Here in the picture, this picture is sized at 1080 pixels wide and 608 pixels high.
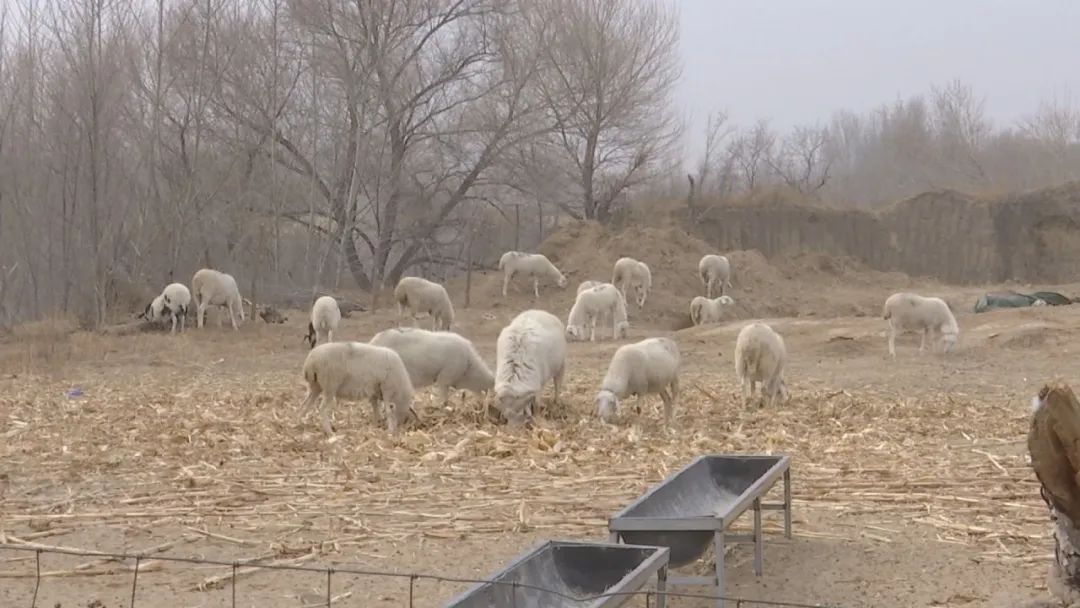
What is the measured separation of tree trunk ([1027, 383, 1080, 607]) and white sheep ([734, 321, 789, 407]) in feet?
29.8

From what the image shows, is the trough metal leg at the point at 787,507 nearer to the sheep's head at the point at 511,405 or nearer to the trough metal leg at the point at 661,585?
the trough metal leg at the point at 661,585

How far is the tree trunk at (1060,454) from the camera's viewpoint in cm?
559

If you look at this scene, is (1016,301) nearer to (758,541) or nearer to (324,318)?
(324,318)

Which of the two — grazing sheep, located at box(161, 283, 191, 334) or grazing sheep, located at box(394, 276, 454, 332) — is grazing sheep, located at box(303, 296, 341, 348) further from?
grazing sheep, located at box(161, 283, 191, 334)

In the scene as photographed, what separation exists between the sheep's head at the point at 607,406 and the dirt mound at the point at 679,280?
19.5 metres

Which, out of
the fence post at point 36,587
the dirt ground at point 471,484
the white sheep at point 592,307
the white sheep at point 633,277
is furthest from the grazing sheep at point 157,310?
the fence post at point 36,587

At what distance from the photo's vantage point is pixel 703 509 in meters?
7.80

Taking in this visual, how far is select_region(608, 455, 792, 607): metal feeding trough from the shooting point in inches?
249

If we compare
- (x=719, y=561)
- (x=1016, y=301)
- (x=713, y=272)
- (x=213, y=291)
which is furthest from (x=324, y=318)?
(x=719, y=561)

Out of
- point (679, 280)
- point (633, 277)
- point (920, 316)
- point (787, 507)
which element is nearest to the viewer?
point (787, 507)

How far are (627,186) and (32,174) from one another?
21.7 metres

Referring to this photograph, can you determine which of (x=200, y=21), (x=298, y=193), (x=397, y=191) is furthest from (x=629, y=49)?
(x=200, y=21)

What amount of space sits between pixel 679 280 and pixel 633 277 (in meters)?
3.98

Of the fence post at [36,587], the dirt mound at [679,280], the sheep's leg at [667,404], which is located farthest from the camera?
the dirt mound at [679,280]
